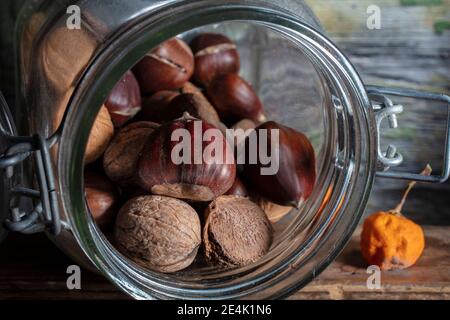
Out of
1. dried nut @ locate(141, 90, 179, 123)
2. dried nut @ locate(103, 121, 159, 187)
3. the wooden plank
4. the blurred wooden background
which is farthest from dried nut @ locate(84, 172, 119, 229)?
the blurred wooden background

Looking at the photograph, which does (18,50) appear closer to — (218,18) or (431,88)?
(218,18)

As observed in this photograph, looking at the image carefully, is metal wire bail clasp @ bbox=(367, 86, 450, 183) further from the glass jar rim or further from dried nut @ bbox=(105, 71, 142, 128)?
dried nut @ bbox=(105, 71, 142, 128)

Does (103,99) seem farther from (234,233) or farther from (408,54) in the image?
(408,54)

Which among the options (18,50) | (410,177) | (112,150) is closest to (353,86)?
(410,177)

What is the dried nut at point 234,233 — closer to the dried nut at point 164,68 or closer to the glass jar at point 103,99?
the glass jar at point 103,99

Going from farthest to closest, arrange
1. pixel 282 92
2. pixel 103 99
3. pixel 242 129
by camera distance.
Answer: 1. pixel 282 92
2. pixel 242 129
3. pixel 103 99

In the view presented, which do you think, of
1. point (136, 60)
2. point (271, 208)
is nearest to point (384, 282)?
point (271, 208)
